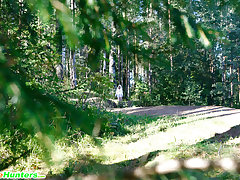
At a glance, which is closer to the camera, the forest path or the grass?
the grass

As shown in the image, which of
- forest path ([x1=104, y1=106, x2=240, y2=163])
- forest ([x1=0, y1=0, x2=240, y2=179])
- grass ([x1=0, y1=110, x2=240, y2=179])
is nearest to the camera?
forest ([x1=0, y1=0, x2=240, y2=179])

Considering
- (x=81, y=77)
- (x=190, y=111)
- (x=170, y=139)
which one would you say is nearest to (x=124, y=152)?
(x=170, y=139)

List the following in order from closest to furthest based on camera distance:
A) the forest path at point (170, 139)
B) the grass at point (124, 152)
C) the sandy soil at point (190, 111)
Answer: the grass at point (124, 152), the forest path at point (170, 139), the sandy soil at point (190, 111)

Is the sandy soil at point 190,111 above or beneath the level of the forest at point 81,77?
beneath

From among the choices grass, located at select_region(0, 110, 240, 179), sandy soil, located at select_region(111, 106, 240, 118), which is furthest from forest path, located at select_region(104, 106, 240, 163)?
sandy soil, located at select_region(111, 106, 240, 118)

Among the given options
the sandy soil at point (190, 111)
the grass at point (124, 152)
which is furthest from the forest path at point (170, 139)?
the sandy soil at point (190, 111)

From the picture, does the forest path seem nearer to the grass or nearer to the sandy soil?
the grass

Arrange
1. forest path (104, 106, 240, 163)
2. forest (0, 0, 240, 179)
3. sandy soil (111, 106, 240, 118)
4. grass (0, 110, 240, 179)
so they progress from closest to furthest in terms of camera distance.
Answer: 1. forest (0, 0, 240, 179)
2. grass (0, 110, 240, 179)
3. forest path (104, 106, 240, 163)
4. sandy soil (111, 106, 240, 118)

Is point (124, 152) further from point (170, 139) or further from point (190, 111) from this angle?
point (190, 111)

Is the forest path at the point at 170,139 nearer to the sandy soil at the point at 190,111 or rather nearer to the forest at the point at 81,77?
the forest at the point at 81,77

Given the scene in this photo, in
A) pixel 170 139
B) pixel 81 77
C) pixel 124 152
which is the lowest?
pixel 124 152

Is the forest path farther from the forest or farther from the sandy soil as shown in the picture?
the sandy soil

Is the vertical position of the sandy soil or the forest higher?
the forest

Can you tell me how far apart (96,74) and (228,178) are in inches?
146
